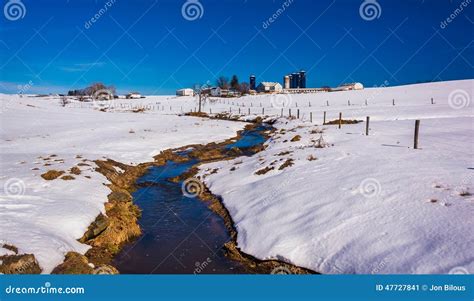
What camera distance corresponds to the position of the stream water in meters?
9.68

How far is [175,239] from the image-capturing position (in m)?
11.7

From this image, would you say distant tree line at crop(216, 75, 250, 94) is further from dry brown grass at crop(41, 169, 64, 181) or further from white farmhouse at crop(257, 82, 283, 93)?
dry brown grass at crop(41, 169, 64, 181)

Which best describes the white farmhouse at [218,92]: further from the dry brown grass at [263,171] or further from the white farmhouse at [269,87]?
the dry brown grass at [263,171]

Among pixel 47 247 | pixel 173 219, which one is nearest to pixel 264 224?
pixel 173 219

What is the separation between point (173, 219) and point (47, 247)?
17.9 ft

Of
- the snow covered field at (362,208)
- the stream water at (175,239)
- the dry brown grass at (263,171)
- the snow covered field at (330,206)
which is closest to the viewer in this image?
the snow covered field at (362,208)

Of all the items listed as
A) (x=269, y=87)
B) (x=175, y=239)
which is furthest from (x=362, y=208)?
(x=269, y=87)

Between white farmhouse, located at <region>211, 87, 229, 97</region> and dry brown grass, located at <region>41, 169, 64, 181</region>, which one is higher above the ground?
white farmhouse, located at <region>211, 87, 229, 97</region>

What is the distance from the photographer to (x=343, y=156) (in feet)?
53.7

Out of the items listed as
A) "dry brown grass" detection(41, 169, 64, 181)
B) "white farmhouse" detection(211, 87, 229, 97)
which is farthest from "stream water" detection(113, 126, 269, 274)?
"white farmhouse" detection(211, 87, 229, 97)

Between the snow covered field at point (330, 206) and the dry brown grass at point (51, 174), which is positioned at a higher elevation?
the dry brown grass at point (51, 174)

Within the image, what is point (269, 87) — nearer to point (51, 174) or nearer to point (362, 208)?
point (51, 174)

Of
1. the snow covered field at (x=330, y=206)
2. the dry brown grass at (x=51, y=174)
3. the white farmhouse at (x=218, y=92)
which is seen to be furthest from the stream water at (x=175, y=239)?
the white farmhouse at (x=218, y=92)

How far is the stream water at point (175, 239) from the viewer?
968cm
